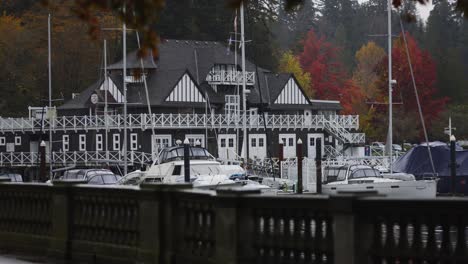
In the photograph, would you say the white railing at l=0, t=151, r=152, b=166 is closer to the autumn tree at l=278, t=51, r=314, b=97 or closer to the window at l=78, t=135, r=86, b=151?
the window at l=78, t=135, r=86, b=151

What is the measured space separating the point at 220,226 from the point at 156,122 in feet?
211

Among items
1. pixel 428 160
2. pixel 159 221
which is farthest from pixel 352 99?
pixel 159 221

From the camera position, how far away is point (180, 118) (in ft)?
263

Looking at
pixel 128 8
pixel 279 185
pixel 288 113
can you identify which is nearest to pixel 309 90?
pixel 288 113

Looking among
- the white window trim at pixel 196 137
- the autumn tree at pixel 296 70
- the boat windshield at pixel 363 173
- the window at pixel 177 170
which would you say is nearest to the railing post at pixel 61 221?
the window at pixel 177 170

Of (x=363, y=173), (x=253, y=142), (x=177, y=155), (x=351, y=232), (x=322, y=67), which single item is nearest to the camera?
(x=351, y=232)

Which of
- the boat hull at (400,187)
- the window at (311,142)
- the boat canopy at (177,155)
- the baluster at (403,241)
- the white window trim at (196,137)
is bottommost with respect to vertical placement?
the boat hull at (400,187)

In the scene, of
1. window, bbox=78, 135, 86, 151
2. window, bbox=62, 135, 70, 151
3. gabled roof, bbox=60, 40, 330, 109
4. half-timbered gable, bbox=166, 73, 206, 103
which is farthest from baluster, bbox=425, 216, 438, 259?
window, bbox=62, 135, 70, 151

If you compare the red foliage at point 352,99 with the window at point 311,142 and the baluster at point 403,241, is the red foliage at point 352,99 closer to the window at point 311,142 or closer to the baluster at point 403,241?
the window at point 311,142

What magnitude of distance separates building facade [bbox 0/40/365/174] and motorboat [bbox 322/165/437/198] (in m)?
23.6

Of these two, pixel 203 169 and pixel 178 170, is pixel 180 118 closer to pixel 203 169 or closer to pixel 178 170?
pixel 178 170

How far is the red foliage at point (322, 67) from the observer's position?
12444 centimetres

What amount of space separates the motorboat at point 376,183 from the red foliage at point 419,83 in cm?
4858

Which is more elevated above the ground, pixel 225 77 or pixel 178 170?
pixel 225 77
